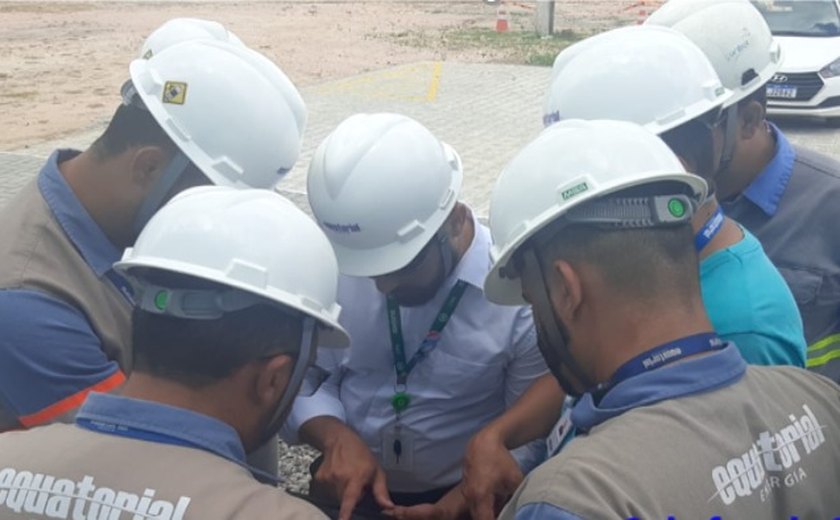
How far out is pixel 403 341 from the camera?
2.79m

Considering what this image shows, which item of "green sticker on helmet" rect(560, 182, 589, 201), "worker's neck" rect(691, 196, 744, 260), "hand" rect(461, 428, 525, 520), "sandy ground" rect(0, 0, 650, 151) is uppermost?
"green sticker on helmet" rect(560, 182, 589, 201)

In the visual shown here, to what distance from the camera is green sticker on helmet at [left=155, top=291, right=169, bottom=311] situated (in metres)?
1.93

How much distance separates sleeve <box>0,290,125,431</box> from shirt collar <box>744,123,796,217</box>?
1844 mm

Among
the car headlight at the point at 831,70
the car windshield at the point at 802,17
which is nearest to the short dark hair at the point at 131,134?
the car headlight at the point at 831,70

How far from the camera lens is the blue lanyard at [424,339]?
2744mm

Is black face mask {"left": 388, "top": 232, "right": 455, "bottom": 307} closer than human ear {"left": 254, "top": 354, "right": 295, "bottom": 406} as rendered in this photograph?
No

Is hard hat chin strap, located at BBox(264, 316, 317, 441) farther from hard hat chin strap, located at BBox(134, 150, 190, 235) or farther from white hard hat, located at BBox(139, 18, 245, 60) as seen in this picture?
white hard hat, located at BBox(139, 18, 245, 60)

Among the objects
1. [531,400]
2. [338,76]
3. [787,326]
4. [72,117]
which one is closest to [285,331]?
[531,400]

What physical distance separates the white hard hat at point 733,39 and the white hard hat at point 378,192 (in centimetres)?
96

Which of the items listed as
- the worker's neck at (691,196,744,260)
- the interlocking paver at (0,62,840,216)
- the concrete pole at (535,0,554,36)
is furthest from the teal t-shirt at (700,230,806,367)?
the concrete pole at (535,0,554,36)

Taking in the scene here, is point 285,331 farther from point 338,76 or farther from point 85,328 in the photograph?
point 338,76

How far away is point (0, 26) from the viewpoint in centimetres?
2270

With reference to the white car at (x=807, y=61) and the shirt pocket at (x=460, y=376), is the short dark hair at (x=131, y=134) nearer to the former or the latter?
the shirt pocket at (x=460, y=376)

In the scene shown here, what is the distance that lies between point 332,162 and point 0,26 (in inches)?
887
